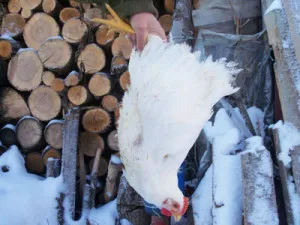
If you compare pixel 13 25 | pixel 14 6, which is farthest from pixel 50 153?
pixel 14 6

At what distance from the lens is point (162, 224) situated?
1911 millimetres

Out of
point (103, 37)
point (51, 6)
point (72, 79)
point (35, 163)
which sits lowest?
point (35, 163)

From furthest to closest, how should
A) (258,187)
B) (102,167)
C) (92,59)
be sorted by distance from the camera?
(102,167) < (92,59) < (258,187)

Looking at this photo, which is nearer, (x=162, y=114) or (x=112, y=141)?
(x=162, y=114)

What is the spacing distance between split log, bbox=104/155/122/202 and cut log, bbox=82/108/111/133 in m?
0.23

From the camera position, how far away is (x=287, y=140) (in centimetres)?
156

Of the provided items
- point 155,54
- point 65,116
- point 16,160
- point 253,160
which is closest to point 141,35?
point 155,54

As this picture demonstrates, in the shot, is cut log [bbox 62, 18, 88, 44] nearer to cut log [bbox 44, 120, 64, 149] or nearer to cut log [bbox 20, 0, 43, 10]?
cut log [bbox 20, 0, 43, 10]

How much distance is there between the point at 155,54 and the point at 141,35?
110 millimetres

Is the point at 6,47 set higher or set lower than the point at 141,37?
higher

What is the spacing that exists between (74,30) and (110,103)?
0.54 metres

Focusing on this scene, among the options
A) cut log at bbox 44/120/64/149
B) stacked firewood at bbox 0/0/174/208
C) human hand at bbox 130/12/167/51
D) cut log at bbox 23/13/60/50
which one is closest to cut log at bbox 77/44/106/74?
stacked firewood at bbox 0/0/174/208

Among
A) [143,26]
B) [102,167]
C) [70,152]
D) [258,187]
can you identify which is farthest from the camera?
[102,167]

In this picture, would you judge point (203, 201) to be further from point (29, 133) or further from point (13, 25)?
point (13, 25)
